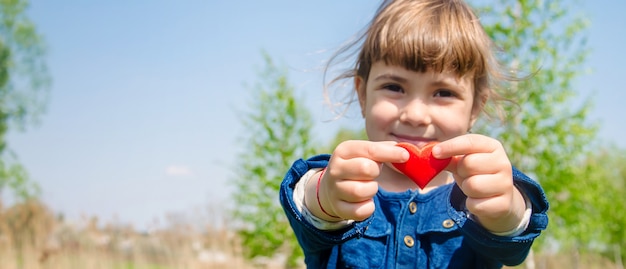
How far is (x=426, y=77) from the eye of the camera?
1675 millimetres

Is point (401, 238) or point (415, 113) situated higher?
point (415, 113)

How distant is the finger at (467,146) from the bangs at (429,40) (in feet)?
2.08

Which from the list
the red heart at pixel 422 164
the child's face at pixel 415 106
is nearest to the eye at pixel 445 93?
the child's face at pixel 415 106

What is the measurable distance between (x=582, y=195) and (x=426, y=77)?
25.0ft

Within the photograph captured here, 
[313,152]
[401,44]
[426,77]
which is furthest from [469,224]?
[313,152]

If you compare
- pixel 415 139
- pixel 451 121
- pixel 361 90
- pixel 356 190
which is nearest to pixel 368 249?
pixel 415 139

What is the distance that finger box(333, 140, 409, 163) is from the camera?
3.54ft

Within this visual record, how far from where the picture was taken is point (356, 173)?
1080 millimetres

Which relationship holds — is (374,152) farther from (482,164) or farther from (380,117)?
(380,117)

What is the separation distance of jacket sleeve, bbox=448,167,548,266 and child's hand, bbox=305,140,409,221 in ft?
1.10

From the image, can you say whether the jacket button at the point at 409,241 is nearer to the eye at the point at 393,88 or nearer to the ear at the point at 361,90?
the eye at the point at 393,88

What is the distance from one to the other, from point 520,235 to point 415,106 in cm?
48

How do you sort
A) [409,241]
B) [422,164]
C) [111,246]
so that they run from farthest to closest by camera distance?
[111,246] < [409,241] < [422,164]

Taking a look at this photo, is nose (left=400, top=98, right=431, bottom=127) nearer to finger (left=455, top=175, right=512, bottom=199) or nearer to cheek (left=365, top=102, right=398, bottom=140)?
cheek (left=365, top=102, right=398, bottom=140)
